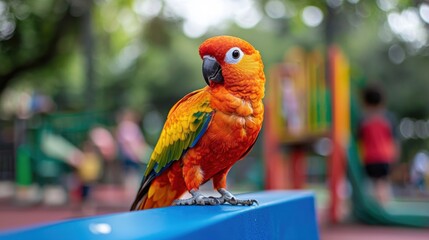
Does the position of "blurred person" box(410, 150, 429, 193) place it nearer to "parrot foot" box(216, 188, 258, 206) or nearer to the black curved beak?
"parrot foot" box(216, 188, 258, 206)

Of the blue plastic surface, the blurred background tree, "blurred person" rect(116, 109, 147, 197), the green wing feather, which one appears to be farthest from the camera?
the blurred background tree

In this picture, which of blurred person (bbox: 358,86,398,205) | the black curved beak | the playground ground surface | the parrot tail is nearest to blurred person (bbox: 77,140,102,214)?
the playground ground surface

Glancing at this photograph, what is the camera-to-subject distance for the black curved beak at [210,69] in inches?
64.1

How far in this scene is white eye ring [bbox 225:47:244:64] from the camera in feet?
5.36

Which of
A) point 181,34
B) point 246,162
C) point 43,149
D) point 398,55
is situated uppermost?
point 181,34

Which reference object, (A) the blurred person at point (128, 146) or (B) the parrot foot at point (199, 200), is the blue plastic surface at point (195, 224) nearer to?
(B) the parrot foot at point (199, 200)

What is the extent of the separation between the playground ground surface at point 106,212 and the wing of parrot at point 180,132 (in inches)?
92.7

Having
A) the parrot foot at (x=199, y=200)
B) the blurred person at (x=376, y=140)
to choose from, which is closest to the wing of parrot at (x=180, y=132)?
the parrot foot at (x=199, y=200)

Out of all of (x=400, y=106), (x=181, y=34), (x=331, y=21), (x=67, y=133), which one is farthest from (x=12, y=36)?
(x=400, y=106)

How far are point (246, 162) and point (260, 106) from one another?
716 inches

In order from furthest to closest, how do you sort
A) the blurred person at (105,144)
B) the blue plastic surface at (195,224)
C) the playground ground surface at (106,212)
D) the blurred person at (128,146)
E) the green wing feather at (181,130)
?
the blurred person at (128,146) → the blurred person at (105,144) → the playground ground surface at (106,212) → the green wing feather at (181,130) → the blue plastic surface at (195,224)

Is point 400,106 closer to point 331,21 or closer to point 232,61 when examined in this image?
point 331,21

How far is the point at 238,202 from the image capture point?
1.66 meters

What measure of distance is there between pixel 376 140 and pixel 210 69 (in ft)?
17.3
